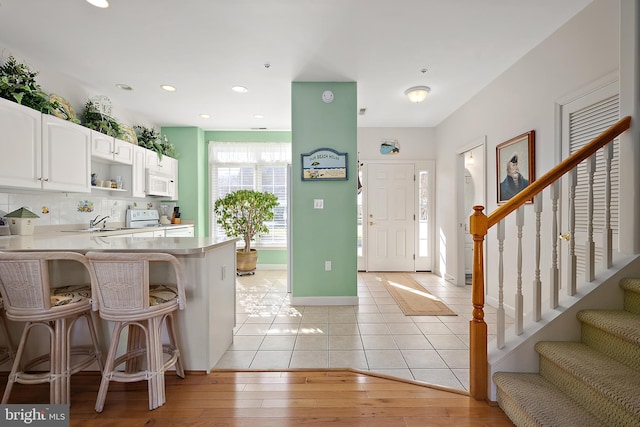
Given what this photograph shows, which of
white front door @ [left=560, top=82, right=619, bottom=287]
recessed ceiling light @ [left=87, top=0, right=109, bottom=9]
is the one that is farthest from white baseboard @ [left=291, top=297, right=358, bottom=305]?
recessed ceiling light @ [left=87, top=0, right=109, bottom=9]

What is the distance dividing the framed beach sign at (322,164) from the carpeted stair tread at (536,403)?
2453 millimetres

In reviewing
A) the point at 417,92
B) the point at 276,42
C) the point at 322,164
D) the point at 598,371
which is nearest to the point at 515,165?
the point at 417,92

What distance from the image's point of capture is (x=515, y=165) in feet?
9.82

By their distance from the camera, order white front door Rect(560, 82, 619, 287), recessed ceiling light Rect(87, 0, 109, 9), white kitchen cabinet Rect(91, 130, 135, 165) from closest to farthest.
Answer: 1. white front door Rect(560, 82, 619, 287)
2. recessed ceiling light Rect(87, 0, 109, 9)
3. white kitchen cabinet Rect(91, 130, 135, 165)

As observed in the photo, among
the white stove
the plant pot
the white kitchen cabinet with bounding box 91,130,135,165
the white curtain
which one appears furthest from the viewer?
the white curtain

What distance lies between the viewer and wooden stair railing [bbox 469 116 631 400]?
5.40ft

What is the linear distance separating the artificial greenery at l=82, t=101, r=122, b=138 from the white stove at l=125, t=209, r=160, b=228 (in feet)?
4.15

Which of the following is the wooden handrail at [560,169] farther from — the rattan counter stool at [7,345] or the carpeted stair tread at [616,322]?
the rattan counter stool at [7,345]

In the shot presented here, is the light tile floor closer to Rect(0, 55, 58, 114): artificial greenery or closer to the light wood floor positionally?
the light wood floor

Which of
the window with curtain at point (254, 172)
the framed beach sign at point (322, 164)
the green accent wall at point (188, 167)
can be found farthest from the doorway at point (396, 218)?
the green accent wall at point (188, 167)

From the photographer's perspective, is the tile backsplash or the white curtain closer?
the tile backsplash

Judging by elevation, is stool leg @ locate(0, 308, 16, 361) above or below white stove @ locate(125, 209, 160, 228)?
below

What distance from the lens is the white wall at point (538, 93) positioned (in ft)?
6.82

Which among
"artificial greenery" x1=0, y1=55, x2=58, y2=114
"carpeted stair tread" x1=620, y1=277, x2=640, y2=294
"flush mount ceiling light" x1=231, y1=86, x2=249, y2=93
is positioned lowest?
"carpeted stair tread" x1=620, y1=277, x2=640, y2=294
